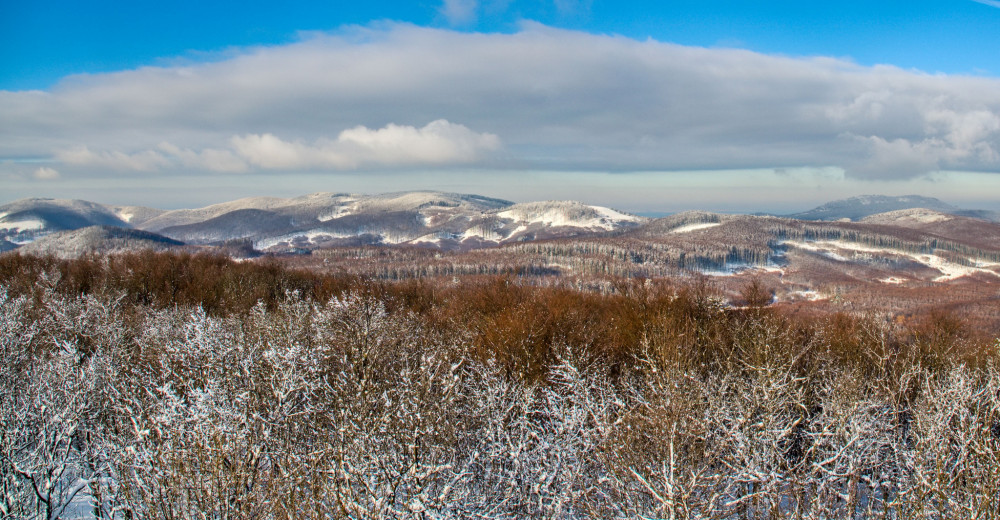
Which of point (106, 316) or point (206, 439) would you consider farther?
point (106, 316)

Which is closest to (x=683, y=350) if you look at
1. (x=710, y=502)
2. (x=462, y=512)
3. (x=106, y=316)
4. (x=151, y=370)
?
(x=710, y=502)

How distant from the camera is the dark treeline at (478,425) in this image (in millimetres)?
13844

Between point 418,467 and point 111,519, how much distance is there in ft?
28.5

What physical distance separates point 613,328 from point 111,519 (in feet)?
100.0

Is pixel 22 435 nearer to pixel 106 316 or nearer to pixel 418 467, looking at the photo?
pixel 418 467

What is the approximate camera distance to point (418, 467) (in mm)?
14430

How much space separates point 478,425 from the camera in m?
22.5

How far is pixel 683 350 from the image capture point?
24.5m

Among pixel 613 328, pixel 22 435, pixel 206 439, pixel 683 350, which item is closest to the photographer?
pixel 206 439

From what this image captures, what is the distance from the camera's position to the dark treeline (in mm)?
13844

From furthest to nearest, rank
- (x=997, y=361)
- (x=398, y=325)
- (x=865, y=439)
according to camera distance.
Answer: (x=398, y=325), (x=997, y=361), (x=865, y=439)

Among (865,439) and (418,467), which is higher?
(418,467)

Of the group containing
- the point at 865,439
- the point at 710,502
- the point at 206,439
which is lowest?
the point at 865,439

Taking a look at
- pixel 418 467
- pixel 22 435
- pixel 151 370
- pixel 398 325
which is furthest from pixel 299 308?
pixel 418 467
